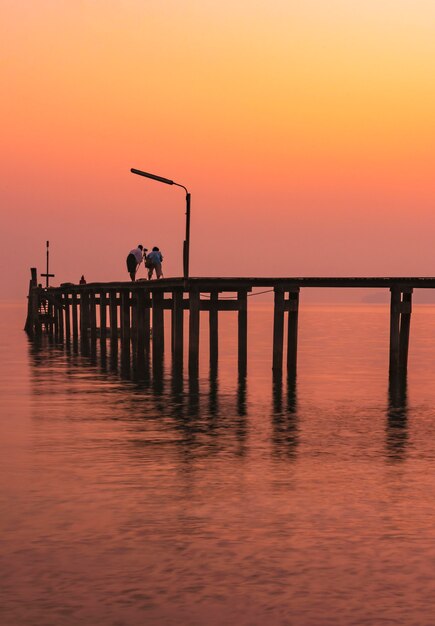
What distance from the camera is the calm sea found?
7641 mm

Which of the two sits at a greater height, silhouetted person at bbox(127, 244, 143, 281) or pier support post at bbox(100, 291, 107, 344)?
silhouetted person at bbox(127, 244, 143, 281)

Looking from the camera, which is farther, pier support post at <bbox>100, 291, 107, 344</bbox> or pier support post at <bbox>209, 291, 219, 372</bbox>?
pier support post at <bbox>100, 291, 107, 344</bbox>

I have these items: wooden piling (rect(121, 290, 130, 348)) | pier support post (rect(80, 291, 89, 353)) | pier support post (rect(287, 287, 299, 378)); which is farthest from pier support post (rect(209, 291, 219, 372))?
pier support post (rect(80, 291, 89, 353))

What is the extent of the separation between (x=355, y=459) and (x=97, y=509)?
4.64 m

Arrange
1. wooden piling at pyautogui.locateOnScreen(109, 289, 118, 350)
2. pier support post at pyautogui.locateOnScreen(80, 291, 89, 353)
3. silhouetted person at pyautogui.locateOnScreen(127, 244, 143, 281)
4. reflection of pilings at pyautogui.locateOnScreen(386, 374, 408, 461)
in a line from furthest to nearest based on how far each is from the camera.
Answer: pier support post at pyautogui.locateOnScreen(80, 291, 89, 353)
wooden piling at pyautogui.locateOnScreen(109, 289, 118, 350)
silhouetted person at pyautogui.locateOnScreen(127, 244, 143, 281)
reflection of pilings at pyautogui.locateOnScreen(386, 374, 408, 461)

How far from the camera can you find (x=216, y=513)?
10.7 m

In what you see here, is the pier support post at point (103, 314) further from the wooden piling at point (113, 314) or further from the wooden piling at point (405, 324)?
the wooden piling at point (405, 324)

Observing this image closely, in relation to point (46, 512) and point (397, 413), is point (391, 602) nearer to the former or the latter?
point (46, 512)

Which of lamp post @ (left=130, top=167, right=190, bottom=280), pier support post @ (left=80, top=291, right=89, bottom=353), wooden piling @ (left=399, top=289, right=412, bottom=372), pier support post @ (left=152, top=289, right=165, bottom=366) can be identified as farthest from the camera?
pier support post @ (left=80, top=291, right=89, bottom=353)

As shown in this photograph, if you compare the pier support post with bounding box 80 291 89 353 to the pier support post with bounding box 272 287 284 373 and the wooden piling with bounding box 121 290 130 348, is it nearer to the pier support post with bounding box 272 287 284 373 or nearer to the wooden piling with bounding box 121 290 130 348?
the wooden piling with bounding box 121 290 130 348

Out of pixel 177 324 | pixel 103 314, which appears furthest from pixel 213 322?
pixel 103 314

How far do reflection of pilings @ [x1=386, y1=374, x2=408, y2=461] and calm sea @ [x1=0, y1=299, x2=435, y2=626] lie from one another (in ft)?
0.21

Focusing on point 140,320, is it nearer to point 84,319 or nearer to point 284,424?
point 84,319


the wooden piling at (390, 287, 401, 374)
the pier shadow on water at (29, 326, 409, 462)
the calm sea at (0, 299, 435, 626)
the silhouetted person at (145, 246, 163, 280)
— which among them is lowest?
the pier shadow on water at (29, 326, 409, 462)
